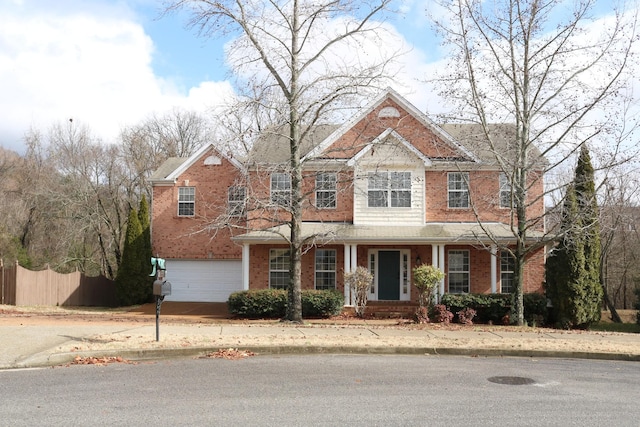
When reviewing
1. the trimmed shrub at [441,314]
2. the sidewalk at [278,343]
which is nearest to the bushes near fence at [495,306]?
the trimmed shrub at [441,314]

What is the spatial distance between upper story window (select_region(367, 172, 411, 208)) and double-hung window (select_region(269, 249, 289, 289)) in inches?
154

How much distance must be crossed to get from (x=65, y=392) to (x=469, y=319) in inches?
552

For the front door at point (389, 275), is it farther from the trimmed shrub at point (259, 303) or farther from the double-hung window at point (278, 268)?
the trimmed shrub at point (259, 303)

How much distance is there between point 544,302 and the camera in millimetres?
20609

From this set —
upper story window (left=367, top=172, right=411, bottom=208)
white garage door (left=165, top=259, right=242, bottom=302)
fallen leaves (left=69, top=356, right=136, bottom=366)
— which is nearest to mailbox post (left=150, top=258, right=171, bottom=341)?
fallen leaves (left=69, top=356, right=136, bottom=366)

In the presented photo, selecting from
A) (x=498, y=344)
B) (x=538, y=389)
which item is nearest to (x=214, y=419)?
(x=538, y=389)

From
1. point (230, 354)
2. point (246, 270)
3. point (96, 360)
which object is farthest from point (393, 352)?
point (246, 270)

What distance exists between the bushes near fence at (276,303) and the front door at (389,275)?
3.04 metres

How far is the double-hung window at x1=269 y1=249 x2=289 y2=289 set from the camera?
962 inches

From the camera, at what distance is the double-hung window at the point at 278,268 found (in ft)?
80.2

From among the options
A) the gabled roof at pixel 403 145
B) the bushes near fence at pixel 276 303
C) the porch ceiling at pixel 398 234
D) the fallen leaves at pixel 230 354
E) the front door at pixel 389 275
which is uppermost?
the gabled roof at pixel 403 145

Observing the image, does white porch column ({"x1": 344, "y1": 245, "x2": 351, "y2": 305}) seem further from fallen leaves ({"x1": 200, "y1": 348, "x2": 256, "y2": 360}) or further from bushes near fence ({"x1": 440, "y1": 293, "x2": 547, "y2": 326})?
fallen leaves ({"x1": 200, "y1": 348, "x2": 256, "y2": 360})

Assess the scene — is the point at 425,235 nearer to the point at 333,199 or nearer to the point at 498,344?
the point at 333,199

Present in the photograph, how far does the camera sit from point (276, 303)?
20.8 meters
